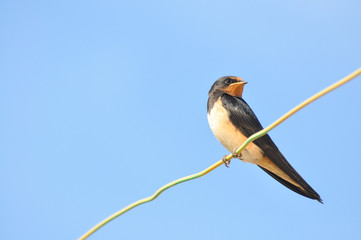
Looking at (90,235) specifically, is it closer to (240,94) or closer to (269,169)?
(269,169)

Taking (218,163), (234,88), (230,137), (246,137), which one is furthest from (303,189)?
(218,163)

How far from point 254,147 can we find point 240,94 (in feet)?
3.30

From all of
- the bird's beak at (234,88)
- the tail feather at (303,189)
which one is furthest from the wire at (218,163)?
the bird's beak at (234,88)

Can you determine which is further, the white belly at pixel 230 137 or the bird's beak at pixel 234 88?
the bird's beak at pixel 234 88

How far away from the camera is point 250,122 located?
5422 millimetres

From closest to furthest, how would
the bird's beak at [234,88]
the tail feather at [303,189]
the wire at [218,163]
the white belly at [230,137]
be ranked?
the wire at [218,163] < the tail feather at [303,189] < the white belly at [230,137] < the bird's beak at [234,88]

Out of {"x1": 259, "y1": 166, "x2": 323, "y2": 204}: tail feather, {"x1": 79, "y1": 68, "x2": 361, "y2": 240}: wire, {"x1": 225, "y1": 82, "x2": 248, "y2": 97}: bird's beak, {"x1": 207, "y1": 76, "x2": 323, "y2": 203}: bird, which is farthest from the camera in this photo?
{"x1": 225, "y1": 82, "x2": 248, "y2": 97}: bird's beak

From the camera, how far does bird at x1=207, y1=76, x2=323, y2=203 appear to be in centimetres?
509

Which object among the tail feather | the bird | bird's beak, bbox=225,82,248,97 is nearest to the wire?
the tail feather

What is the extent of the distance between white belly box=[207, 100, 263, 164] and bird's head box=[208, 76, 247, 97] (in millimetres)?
606

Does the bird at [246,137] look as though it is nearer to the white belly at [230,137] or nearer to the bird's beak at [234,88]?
the white belly at [230,137]

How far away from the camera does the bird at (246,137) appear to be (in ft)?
16.7

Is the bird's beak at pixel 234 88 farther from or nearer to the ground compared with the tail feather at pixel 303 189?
farther from the ground

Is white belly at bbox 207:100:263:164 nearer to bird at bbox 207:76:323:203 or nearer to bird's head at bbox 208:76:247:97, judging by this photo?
bird at bbox 207:76:323:203
